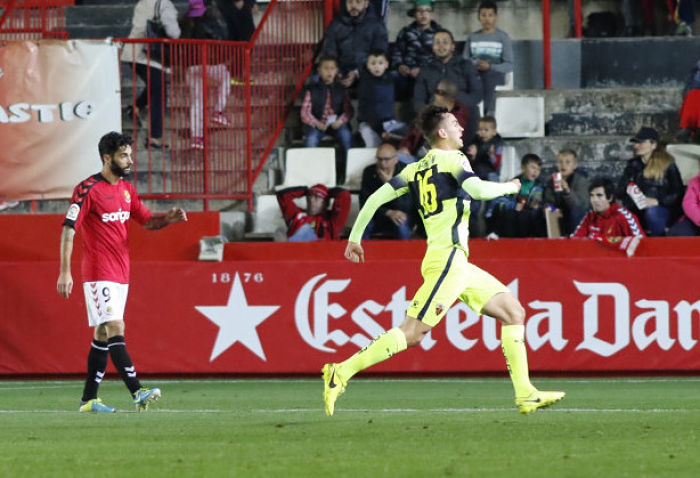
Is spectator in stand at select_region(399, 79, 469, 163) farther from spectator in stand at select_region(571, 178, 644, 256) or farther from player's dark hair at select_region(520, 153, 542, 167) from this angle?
spectator in stand at select_region(571, 178, 644, 256)

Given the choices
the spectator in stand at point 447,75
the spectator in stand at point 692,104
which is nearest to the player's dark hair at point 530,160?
the spectator in stand at point 447,75

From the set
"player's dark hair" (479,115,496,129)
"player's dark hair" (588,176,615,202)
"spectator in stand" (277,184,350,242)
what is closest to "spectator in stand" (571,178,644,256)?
"player's dark hair" (588,176,615,202)

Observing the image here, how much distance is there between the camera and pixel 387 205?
53.0ft

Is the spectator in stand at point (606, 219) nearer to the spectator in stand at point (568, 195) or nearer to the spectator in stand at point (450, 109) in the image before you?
the spectator in stand at point (568, 195)

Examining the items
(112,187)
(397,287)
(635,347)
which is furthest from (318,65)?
(112,187)

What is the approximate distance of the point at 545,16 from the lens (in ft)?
60.9

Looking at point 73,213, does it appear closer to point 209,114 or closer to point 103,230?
point 103,230

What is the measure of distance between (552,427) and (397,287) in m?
5.93

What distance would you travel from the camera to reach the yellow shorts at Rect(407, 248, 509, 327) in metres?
9.57

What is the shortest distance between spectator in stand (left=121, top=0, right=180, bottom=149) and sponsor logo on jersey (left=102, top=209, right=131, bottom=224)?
5.71 meters

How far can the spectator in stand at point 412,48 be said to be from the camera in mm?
17703

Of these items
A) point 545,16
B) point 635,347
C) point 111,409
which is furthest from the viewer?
point 545,16

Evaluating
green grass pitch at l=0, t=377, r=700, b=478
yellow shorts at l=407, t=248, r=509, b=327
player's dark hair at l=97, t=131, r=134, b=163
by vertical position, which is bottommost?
green grass pitch at l=0, t=377, r=700, b=478

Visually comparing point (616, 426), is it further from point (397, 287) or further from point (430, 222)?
point (397, 287)
